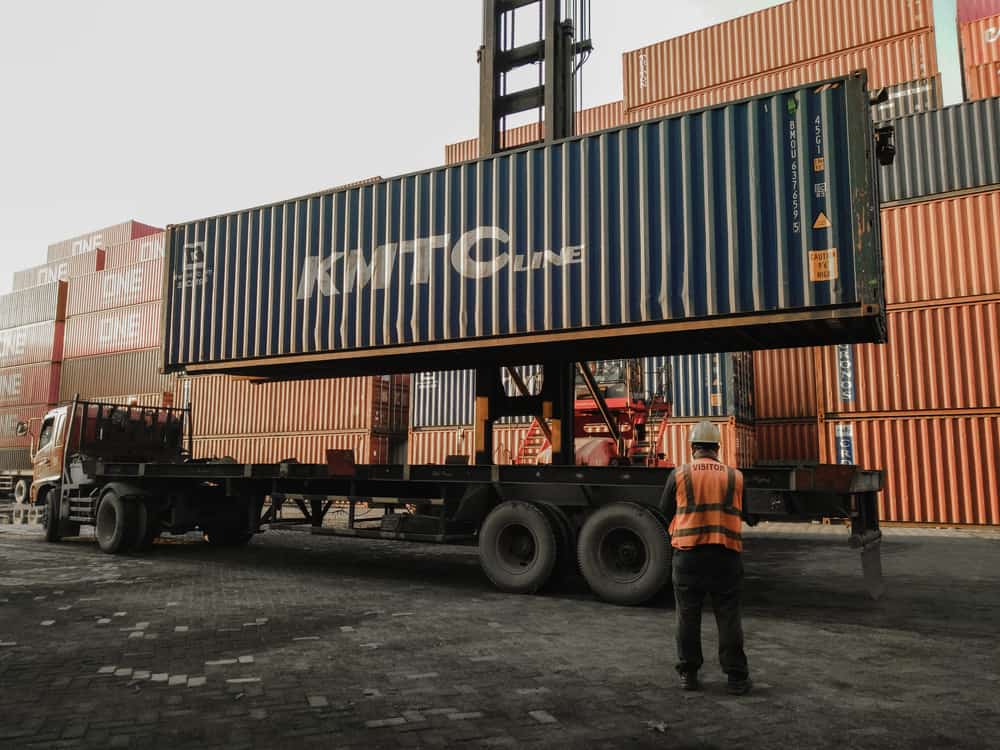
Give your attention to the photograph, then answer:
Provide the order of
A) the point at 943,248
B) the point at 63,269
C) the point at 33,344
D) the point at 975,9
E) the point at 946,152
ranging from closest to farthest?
the point at 943,248 < the point at 946,152 < the point at 975,9 < the point at 33,344 < the point at 63,269

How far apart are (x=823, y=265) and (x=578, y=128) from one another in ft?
76.1

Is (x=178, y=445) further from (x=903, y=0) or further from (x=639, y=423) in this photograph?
(x=903, y=0)

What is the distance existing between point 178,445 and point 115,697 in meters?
10.8

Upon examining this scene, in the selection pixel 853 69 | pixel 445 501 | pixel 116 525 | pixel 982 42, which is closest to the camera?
pixel 445 501

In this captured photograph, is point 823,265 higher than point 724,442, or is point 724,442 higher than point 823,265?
point 823,265

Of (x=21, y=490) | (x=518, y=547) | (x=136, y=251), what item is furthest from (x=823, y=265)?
(x=136, y=251)

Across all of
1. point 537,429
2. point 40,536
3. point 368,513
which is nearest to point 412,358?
point 368,513

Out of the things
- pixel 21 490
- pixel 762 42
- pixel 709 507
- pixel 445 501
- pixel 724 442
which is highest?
pixel 762 42

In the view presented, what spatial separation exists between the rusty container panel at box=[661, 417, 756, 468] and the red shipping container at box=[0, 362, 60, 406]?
33.1 meters

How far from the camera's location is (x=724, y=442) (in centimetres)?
1842

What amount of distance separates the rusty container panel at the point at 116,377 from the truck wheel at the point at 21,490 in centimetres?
579

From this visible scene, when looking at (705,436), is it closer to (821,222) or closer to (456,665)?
(456,665)

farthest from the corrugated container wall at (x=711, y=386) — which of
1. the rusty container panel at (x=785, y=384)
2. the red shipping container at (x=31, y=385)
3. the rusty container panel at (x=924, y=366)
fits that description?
the red shipping container at (x=31, y=385)

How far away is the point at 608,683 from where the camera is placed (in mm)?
4562
